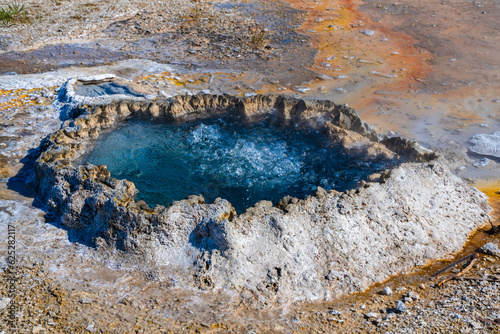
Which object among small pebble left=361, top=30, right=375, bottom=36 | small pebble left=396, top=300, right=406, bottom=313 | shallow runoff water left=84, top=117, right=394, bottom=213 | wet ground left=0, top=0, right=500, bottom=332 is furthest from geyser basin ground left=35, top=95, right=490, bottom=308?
small pebble left=361, top=30, right=375, bottom=36

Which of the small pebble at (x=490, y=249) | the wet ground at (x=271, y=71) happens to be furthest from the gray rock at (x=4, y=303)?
the small pebble at (x=490, y=249)

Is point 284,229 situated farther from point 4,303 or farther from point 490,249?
point 4,303

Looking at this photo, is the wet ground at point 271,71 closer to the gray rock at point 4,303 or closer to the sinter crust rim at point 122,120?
the gray rock at point 4,303

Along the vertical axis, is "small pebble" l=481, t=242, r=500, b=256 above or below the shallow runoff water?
below

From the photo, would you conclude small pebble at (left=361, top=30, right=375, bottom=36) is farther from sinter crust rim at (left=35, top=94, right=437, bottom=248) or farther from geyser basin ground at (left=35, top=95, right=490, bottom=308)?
geyser basin ground at (left=35, top=95, right=490, bottom=308)

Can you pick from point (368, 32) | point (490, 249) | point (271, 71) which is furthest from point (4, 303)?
point (368, 32)
